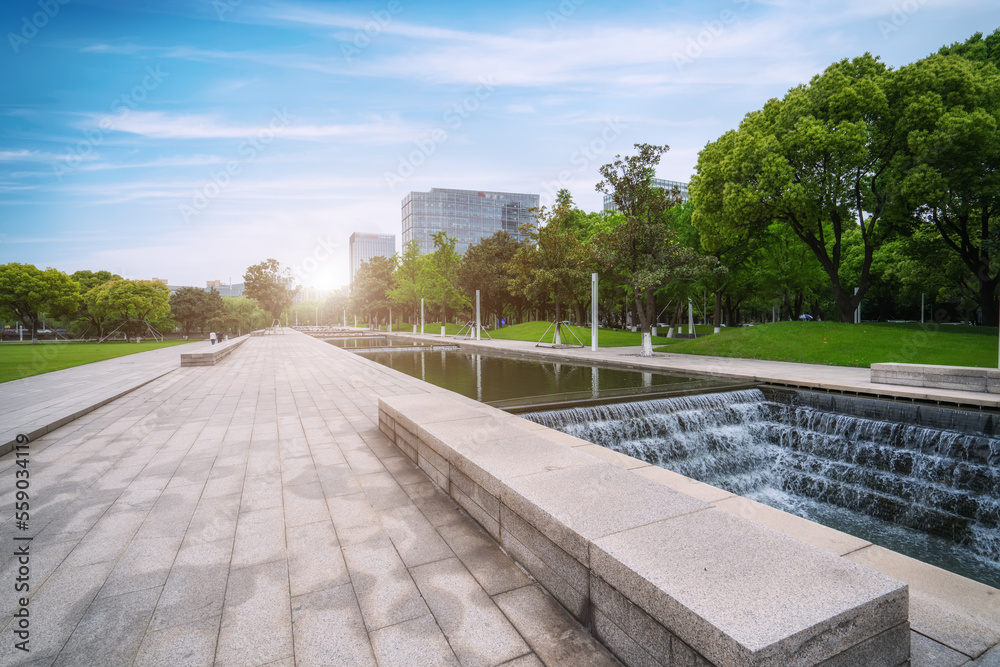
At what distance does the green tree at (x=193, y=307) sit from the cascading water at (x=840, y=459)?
6017 cm

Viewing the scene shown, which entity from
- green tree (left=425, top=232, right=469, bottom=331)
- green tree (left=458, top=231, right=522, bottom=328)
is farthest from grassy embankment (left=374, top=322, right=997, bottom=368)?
green tree (left=425, top=232, right=469, bottom=331)

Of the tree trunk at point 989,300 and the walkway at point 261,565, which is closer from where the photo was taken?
the walkway at point 261,565

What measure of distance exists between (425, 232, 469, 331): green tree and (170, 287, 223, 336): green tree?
30.0m

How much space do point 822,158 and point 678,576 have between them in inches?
819

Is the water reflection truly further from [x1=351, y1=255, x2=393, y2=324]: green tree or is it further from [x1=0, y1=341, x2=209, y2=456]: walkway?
[x1=351, y1=255, x2=393, y2=324]: green tree

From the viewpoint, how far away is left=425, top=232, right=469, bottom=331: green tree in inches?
1651

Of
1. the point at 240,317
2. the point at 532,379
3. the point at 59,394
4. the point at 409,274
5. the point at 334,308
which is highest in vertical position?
the point at 409,274

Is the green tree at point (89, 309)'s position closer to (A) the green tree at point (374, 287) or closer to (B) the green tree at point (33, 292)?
(B) the green tree at point (33, 292)

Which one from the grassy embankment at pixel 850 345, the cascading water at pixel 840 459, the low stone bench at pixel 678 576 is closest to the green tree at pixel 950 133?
the grassy embankment at pixel 850 345

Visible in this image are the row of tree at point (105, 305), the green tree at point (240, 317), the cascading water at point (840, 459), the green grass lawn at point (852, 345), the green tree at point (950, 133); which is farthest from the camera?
the green tree at point (240, 317)

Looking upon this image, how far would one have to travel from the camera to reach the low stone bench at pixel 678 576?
171 centimetres

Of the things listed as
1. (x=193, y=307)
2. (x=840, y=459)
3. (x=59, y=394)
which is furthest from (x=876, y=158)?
(x=193, y=307)

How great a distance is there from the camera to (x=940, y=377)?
9188 millimetres

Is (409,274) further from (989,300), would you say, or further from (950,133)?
(989,300)
